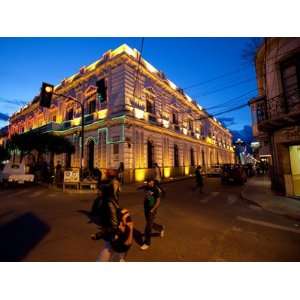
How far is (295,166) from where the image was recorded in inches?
368

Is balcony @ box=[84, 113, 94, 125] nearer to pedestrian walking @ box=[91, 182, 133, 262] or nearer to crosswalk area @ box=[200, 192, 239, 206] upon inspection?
crosswalk area @ box=[200, 192, 239, 206]

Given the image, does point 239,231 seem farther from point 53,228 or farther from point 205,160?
point 205,160

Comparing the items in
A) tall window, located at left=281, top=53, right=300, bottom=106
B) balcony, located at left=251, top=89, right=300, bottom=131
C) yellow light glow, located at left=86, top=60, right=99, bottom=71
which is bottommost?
balcony, located at left=251, top=89, right=300, bottom=131

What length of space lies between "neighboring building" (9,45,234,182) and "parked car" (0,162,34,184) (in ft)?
15.6

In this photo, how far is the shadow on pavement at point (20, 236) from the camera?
3.42 metres

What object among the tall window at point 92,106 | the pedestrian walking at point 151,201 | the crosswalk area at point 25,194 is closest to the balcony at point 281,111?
the pedestrian walking at point 151,201

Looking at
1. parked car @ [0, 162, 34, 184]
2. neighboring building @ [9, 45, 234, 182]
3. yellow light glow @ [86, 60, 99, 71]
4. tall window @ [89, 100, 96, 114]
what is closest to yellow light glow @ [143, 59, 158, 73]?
neighboring building @ [9, 45, 234, 182]

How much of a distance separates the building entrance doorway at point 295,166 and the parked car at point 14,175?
718 inches

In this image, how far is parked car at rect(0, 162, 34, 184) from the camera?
47.5 feet

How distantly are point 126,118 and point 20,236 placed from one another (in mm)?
11907

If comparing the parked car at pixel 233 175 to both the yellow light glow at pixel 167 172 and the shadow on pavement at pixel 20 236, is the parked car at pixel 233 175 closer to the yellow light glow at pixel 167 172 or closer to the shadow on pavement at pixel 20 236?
the yellow light glow at pixel 167 172

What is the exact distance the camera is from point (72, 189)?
11859 millimetres

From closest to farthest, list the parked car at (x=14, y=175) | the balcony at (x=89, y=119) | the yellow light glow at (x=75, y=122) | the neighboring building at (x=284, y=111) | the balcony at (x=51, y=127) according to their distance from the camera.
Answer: the neighboring building at (x=284, y=111), the parked car at (x=14, y=175), the balcony at (x=89, y=119), the yellow light glow at (x=75, y=122), the balcony at (x=51, y=127)
